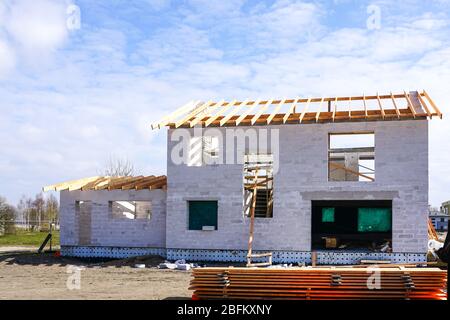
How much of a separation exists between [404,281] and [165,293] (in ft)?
18.3

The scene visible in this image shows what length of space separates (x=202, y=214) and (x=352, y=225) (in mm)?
5532

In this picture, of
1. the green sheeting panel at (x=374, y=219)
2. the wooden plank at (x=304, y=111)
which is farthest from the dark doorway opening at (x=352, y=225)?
the wooden plank at (x=304, y=111)

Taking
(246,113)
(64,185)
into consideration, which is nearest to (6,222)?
(64,185)

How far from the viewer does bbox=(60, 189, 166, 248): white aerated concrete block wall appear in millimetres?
22156

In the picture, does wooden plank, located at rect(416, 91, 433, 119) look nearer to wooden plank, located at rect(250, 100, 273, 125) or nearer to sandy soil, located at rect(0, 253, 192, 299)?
wooden plank, located at rect(250, 100, 273, 125)

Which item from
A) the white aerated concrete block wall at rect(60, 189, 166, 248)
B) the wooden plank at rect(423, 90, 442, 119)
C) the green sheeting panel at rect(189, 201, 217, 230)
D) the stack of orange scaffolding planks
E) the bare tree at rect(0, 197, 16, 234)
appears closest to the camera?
the stack of orange scaffolding planks

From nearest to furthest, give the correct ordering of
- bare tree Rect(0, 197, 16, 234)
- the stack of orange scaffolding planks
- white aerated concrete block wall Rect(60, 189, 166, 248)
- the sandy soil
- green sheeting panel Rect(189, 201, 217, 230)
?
the stack of orange scaffolding planks, the sandy soil, green sheeting panel Rect(189, 201, 217, 230), white aerated concrete block wall Rect(60, 189, 166, 248), bare tree Rect(0, 197, 16, 234)

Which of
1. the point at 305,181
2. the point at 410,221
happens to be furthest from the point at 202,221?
the point at 410,221

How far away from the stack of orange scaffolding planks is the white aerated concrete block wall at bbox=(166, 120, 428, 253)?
8037mm

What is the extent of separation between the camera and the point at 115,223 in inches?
888

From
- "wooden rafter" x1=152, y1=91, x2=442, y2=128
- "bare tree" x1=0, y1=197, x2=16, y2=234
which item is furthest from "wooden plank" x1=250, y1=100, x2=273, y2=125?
"bare tree" x1=0, y1=197, x2=16, y2=234

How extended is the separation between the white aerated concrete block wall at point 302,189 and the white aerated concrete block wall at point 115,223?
2.63ft

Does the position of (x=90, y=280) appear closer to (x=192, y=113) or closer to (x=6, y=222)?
(x=192, y=113)

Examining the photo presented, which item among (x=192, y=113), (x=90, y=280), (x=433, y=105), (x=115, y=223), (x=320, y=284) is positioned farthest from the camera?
(x=115, y=223)
